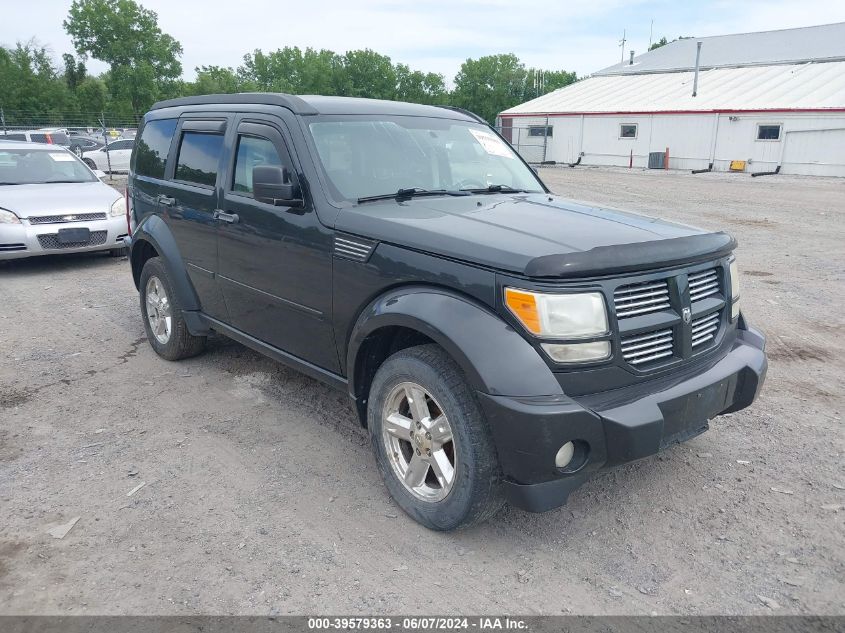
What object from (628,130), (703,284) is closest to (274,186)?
(703,284)

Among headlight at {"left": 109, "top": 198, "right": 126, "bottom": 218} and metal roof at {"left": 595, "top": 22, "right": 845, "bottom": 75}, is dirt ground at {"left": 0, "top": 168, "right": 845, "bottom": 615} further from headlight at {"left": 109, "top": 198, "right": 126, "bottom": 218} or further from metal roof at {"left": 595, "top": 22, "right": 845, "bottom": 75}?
metal roof at {"left": 595, "top": 22, "right": 845, "bottom": 75}

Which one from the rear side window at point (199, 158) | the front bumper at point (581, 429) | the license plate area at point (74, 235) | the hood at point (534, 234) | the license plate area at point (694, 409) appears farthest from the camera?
the license plate area at point (74, 235)

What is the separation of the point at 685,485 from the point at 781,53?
125 feet

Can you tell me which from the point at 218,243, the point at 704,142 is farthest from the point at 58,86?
the point at 218,243

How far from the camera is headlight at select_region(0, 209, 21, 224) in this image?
340 inches

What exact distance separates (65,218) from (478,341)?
7994mm

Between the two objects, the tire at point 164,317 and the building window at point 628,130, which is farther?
the building window at point 628,130

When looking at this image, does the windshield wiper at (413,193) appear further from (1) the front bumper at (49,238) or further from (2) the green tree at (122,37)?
(2) the green tree at (122,37)

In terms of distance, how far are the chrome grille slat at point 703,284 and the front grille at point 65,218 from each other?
8.35 metres

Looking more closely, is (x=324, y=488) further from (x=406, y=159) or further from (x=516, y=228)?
(x=406, y=159)

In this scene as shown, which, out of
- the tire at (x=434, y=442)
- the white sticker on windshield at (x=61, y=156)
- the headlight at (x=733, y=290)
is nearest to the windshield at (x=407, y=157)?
the tire at (x=434, y=442)

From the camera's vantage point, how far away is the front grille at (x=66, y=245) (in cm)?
880

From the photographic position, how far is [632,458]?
2869 millimetres

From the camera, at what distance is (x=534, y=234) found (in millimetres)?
3113
